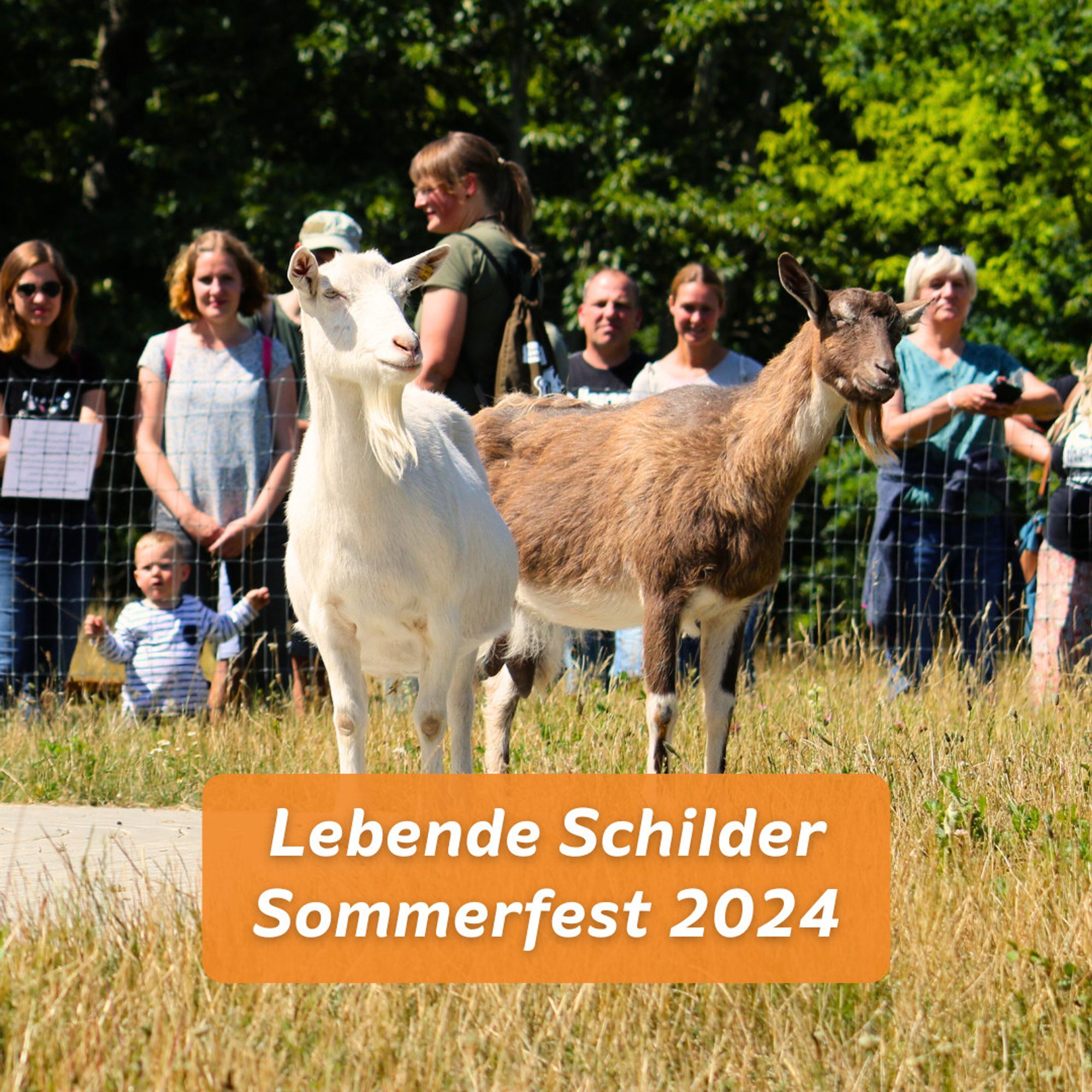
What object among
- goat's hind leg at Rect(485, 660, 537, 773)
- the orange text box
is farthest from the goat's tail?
the orange text box

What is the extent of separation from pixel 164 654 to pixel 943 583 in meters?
4.04

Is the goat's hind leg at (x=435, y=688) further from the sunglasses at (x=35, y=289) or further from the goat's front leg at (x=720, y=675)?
the sunglasses at (x=35, y=289)

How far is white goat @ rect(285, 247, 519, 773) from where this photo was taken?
4.25 meters

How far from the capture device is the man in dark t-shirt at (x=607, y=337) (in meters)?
7.95

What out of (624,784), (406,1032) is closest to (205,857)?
(406,1032)

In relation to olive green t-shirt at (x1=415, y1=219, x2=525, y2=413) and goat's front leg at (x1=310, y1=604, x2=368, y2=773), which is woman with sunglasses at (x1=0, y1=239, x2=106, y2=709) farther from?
goat's front leg at (x1=310, y1=604, x2=368, y2=773)

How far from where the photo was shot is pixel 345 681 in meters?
4.44

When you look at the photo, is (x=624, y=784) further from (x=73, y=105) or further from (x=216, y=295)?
(x=73, y=105)

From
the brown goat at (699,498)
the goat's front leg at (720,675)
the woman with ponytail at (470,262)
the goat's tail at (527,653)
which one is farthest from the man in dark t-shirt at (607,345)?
the goat's front leg at (720,675)

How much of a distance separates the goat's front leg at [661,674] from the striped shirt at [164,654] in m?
2.87

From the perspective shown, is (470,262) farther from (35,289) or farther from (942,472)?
(942,472)

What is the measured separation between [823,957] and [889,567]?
4.30 meters

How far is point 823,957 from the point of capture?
12.4 ft

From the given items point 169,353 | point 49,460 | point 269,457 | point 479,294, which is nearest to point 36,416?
point 49,460
